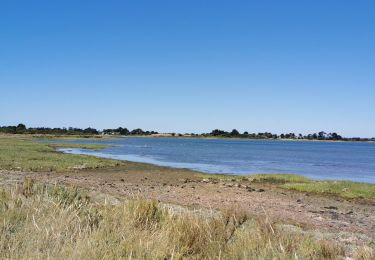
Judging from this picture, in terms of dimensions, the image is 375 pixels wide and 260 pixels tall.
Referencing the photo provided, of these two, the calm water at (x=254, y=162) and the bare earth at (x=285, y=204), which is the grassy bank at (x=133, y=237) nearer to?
the bare earth at (x=285, y=204)

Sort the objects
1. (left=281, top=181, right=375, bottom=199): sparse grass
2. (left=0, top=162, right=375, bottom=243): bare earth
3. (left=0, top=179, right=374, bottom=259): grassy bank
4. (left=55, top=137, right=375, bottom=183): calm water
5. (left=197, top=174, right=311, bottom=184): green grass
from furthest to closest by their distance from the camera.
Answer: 1. (left=55, top=137, right=375, bottom=183): calm water
2. (left=197, top=174, right=311, bottom=184): green grass
3. (left=281, top=181, right=375, bottom=199): sparse grass
4. (left=0, top=162, right=375, bottom=243): bare earth
5. (left=0, top=179, right=374, bottom=259): grassy bank

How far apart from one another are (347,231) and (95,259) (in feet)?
36.7

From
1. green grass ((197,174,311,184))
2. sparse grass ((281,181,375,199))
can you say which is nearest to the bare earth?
sparse grass ((281,181,375,199))

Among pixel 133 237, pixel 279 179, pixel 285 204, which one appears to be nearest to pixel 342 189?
pixel 279 179

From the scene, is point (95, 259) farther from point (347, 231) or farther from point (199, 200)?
point (199, 200)

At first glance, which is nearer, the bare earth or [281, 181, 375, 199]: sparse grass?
the bare earth

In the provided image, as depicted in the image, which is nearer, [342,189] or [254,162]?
[342,189]

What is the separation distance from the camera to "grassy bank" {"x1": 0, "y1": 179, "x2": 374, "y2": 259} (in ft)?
17.7

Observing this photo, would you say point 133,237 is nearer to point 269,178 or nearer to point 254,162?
point 269,178

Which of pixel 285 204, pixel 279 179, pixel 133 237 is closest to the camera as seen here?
pixel 133 237

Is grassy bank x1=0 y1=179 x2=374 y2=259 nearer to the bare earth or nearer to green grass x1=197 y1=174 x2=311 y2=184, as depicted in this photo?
the bare earth

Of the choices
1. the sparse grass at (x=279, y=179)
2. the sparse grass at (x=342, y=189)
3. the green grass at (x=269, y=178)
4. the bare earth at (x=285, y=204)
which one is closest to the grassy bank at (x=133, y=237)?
the bare earth at (x=285, y=204)

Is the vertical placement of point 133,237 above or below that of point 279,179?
above

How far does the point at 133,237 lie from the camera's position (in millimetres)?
6266
